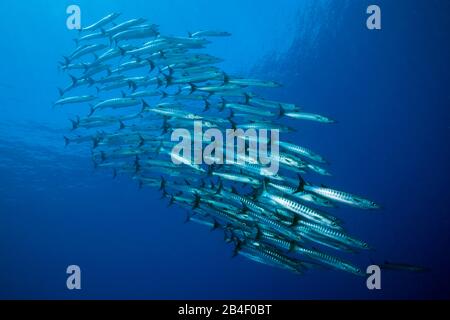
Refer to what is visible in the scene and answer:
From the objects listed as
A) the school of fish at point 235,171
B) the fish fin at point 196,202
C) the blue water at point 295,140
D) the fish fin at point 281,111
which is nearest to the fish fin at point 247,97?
the school of fish at point 235,171

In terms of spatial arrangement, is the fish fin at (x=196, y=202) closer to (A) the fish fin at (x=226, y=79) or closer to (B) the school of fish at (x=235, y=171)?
(B) the school of fish at (x=235, y=171)

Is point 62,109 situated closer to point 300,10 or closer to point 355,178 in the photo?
point 300,10

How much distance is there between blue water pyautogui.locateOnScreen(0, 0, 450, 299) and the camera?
23.4 meters

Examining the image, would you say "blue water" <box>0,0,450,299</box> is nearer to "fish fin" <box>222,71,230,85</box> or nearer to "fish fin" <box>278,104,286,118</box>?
"fish fin" <box>222,71,230,85</box>

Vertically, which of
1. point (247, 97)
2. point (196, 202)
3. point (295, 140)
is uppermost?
point (295, 140)

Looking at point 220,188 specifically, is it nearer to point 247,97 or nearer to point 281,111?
point 281,111

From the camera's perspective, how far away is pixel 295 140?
25844 millimetres

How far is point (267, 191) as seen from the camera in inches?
210

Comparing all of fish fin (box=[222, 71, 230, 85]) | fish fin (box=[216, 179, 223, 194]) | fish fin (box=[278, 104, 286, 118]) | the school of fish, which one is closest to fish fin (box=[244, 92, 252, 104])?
the school of fish

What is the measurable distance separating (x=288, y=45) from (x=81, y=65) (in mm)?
17337

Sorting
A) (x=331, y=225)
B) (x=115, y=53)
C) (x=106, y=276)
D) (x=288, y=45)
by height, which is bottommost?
(x=106, y=276)

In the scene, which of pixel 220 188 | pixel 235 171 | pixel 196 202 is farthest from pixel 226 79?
pixel 196 202

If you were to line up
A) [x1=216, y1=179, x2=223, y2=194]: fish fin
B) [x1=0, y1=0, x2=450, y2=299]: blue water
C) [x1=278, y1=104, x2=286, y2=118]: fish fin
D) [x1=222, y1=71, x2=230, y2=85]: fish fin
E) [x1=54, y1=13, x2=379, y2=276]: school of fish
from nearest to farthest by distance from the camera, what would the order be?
[x1=54, y1=13, x2=379, y2=276]: school of fish, [x1=216, y1=179, x2=223, y2=194]: fish fin, [x1=278, y1=104, x2=286, y2=118]: fish fin, [x1=222, y1=71, x2=230, y2=85]: fish fin, [x1=0, y1=0, x2=450, y2=299]: blue water
